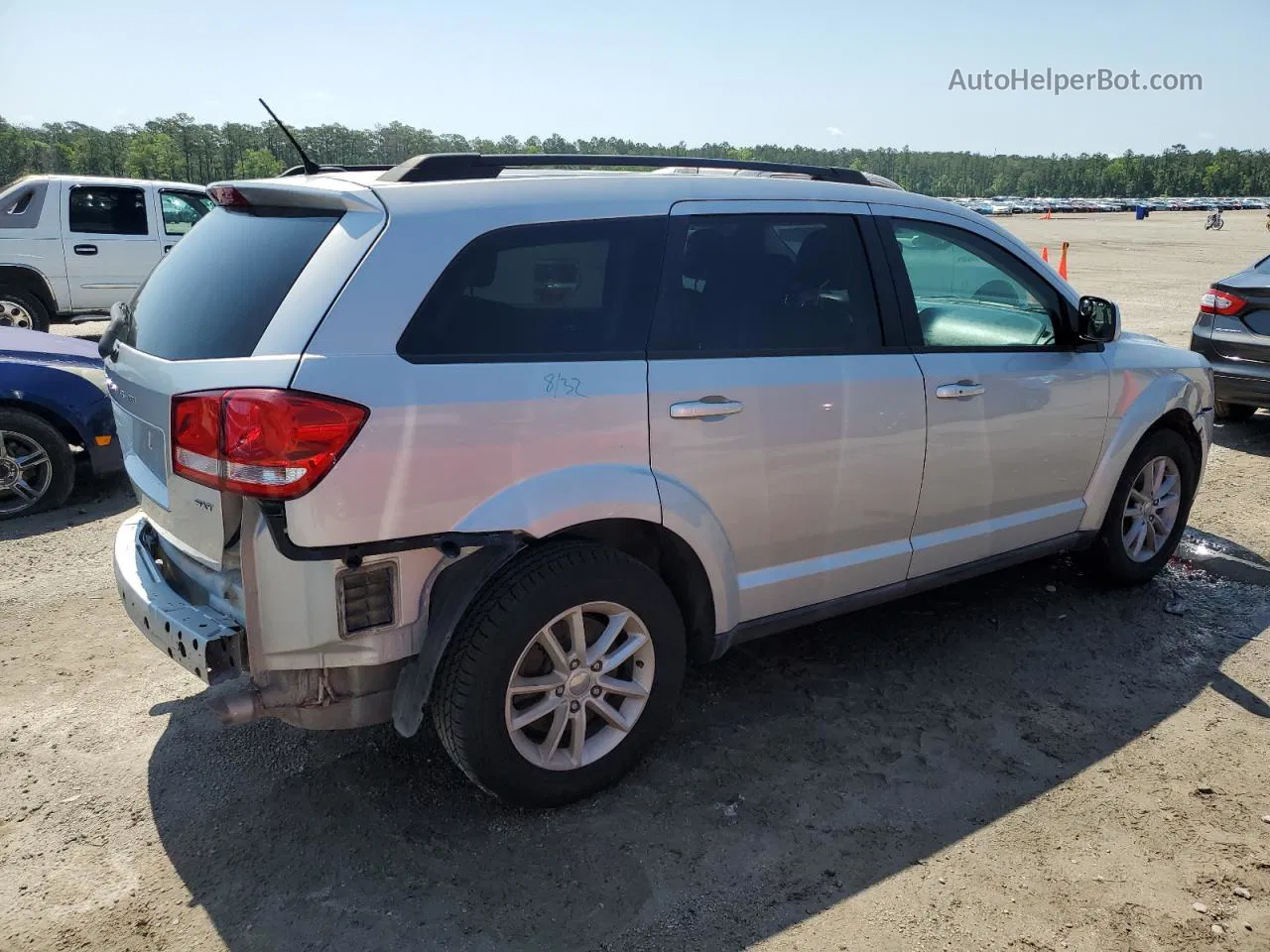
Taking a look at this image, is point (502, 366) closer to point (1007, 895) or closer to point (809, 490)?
point (809, 490)

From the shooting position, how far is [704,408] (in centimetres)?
314

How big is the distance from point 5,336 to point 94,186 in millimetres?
7236

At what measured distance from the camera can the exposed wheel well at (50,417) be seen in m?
5.79

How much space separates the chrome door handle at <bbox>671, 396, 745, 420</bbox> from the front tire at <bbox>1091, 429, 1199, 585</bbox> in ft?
8.34

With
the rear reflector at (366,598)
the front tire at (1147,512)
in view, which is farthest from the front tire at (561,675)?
the front tire at (1147,512)

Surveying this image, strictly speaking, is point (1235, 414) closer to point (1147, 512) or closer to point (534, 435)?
point (1147, 512)

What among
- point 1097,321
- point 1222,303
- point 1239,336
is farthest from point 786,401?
point 1222,303

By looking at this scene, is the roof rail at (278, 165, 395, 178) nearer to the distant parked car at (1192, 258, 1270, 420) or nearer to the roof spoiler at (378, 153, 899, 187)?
the roof spoiler at (378, 153, 899, 187)

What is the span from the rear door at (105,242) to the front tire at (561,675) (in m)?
11.3

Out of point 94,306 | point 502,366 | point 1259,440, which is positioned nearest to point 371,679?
point 502,366

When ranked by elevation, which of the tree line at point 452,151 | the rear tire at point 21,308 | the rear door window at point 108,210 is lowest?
the rear tire at point 21,308

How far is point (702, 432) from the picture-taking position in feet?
10.3

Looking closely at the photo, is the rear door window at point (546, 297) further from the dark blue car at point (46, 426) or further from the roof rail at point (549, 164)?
the dark blue car at point (46, 426)

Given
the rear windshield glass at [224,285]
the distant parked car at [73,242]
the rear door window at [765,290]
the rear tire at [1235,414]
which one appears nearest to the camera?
the rear windshield glass at [224,285]
